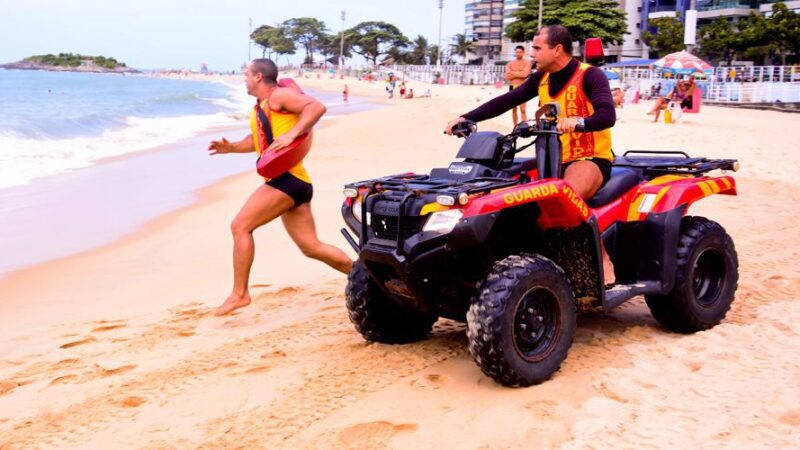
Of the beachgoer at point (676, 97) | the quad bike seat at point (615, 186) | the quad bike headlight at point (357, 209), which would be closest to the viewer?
the quad bike headlight at point (357, 209)

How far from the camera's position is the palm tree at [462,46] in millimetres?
109625

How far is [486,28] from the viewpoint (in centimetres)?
11831

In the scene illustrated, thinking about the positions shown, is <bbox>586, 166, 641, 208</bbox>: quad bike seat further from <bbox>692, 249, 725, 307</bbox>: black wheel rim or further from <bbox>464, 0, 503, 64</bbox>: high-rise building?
<bbox>464, 0, 503, 64</bbox>: high-rise building

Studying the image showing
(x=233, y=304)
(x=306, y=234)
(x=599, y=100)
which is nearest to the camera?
(x=599, y=100)

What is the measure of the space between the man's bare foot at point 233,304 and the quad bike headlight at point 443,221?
Result: 2037 millimetres

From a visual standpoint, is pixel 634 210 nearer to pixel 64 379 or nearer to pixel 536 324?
pixel 536 324

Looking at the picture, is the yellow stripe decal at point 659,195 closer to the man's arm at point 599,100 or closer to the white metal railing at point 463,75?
the man's arm at point 599,100

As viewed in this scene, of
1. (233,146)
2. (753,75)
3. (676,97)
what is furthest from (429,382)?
(753,75)

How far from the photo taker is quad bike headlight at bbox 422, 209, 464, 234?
380cm

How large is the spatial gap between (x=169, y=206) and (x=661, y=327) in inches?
293

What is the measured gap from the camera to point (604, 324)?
5.16 m

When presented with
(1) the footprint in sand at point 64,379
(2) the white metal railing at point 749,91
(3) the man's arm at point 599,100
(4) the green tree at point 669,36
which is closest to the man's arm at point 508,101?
(3) the man's arm at point 599,100

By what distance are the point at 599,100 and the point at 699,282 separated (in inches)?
58.2

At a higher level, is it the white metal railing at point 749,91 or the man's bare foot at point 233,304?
the white metal railing at point 749,91
